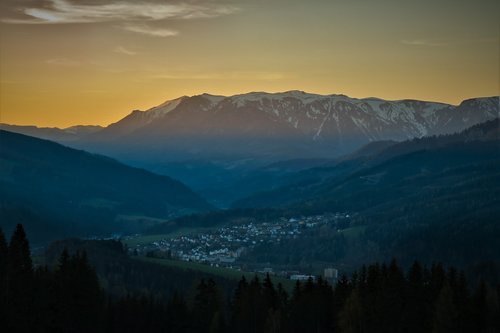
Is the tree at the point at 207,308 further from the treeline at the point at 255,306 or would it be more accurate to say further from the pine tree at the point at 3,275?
the pine tree at the point at 3,275

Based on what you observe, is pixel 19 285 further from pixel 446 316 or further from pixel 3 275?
pixel 446 316

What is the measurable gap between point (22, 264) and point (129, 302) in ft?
109

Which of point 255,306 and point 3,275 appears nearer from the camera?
point 3,275

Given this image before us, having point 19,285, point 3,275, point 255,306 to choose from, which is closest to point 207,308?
point 255,306

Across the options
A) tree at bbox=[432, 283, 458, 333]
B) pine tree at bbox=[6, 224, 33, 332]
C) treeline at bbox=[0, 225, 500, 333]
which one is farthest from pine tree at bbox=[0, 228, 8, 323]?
tree at bbox=[432, 283, 458, 333]

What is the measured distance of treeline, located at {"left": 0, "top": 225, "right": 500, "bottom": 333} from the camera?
9512 centimetres

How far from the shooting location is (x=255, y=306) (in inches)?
4646

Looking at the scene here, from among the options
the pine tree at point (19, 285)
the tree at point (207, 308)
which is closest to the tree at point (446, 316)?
the tree at point (207, 308)

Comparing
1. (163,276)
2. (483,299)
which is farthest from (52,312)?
(163,276)

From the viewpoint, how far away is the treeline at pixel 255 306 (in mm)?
95125

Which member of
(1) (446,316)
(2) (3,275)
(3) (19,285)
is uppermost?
(2) (3,275)

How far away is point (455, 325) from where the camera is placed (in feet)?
315

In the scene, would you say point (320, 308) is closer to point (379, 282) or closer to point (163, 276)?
point (379, 282)

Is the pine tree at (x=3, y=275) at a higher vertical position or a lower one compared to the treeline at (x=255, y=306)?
higher
